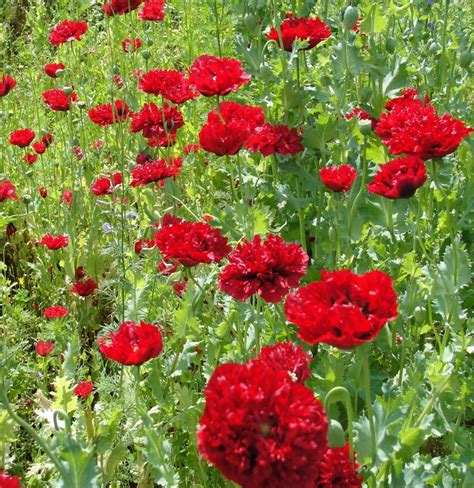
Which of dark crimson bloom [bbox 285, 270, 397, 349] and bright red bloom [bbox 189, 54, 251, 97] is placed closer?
dark crimson bloom [bbox 285, 270, 397, 349]

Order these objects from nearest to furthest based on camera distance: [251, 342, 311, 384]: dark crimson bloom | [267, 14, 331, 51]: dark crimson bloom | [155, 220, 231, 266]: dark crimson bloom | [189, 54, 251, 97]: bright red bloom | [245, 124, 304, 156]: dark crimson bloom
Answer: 1. [251, 342, 311, 384]: dark crimson bloom
2. [155, 220, 231, 266]: dark crimson bloom
3. [189, 54, 251, 97]: bright red bloom
4. [245, 124, 304, 156]: dark crimson bloom
5. [267, 14, 331, 51]: dark crimson bloom

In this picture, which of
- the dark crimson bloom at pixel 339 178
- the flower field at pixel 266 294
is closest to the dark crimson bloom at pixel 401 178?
the flower field at pixel 266 294

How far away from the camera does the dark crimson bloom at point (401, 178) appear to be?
1354 millimetres

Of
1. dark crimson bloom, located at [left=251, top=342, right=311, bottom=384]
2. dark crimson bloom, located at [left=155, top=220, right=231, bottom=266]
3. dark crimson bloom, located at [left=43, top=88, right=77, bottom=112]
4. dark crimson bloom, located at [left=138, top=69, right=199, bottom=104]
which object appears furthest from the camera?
dark crimson bloom, located at [left=43, top=88, right=77, bottom=112]

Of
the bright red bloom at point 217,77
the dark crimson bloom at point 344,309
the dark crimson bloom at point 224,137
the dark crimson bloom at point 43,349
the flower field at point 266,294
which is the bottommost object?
the dark crimson bloom at point 43,349

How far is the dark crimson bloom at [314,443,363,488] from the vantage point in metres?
0.89

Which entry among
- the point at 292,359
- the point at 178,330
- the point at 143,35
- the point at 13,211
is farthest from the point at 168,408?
the point at 143,35

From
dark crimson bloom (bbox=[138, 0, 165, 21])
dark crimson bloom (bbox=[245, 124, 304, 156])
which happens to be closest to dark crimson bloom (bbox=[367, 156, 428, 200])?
dark crimson bloom (bbox=[245, 124, 304, 156])

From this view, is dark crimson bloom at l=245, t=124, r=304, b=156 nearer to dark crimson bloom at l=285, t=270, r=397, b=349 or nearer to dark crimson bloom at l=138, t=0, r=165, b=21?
dark crimson bloom at l=285, t=270, r=397, b=349

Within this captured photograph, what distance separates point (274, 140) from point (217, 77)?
23cm

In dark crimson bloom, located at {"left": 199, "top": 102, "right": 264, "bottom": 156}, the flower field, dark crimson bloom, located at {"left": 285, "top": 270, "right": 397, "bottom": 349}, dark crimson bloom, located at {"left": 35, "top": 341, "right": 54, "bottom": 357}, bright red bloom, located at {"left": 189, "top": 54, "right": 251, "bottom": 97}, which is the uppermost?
dark crimson bloom, located at {"left": 285, "top": 270, "right": 397, "bottom": 349}

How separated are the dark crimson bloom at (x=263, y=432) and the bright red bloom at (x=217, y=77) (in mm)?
1113

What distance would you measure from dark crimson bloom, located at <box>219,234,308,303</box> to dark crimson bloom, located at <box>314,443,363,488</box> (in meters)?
0.28

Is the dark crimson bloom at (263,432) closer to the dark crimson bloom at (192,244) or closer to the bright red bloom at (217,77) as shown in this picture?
the dark crimson bloom at (192,244)
